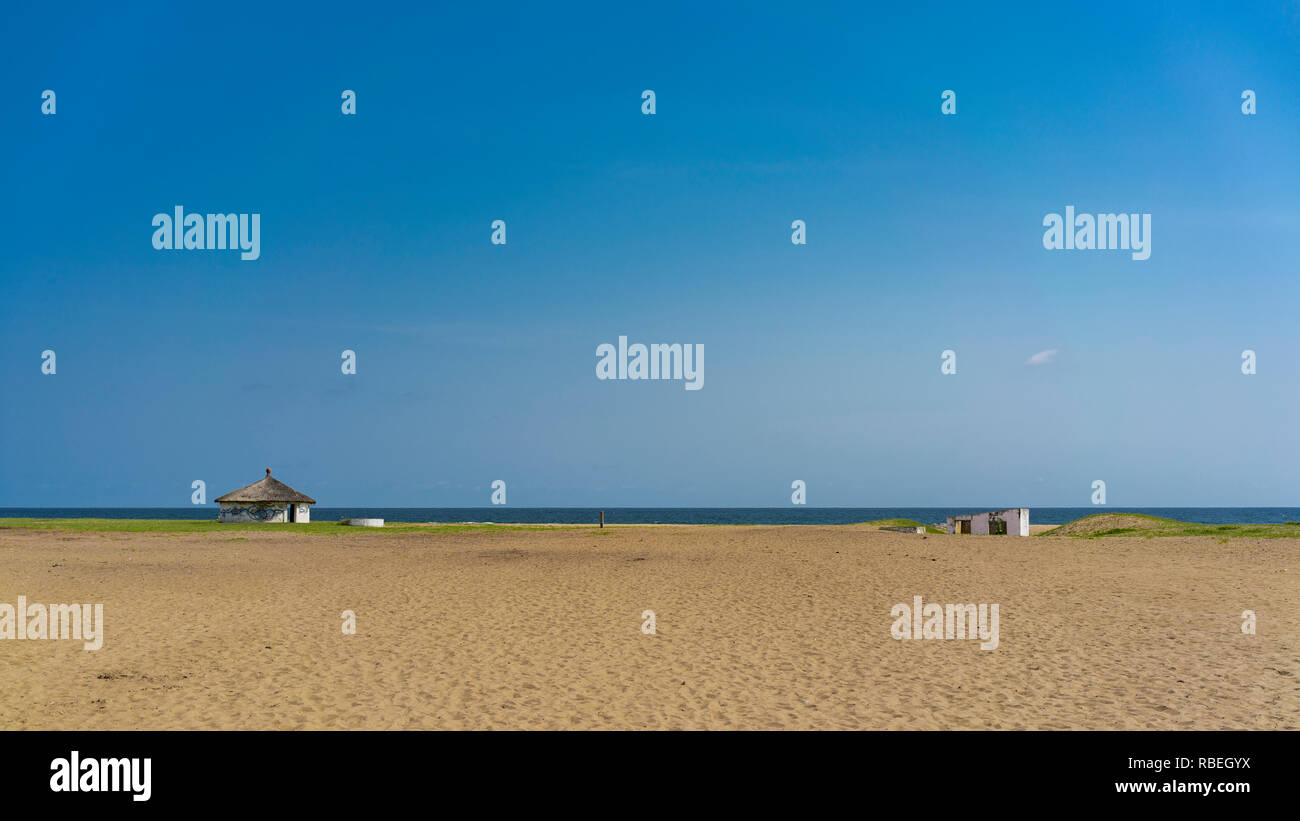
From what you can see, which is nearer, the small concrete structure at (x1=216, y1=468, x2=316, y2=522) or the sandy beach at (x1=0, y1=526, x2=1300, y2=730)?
the sandy beach at (x1=0, y1=526, x2=1300, y2=730)

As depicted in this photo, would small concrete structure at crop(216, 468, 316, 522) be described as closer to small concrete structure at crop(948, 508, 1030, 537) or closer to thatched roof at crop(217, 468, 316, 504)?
thatched roof at crop(217, 468, 316, 504)

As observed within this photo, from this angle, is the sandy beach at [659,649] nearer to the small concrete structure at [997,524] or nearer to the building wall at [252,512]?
the small concrete structure at [997,524]

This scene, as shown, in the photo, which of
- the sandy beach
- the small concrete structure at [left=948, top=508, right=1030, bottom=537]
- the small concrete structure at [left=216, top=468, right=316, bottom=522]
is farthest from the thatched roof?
the small concrete structure at [left=948, top=508, right=1030, bottom=537]

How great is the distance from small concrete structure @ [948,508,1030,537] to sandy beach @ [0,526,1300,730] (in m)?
15.8

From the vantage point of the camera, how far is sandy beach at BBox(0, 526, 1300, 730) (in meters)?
9.76

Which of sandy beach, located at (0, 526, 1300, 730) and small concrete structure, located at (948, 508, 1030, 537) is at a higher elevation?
sandy beach, located at (0, 526, 1300, 730)

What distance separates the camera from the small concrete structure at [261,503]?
192ft

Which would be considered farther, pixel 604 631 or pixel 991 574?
pixel 991 574

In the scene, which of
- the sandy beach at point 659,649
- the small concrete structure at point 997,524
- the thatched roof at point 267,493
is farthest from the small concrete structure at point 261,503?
the small concrete structure at point 997,524

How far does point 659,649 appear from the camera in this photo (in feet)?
43.8
